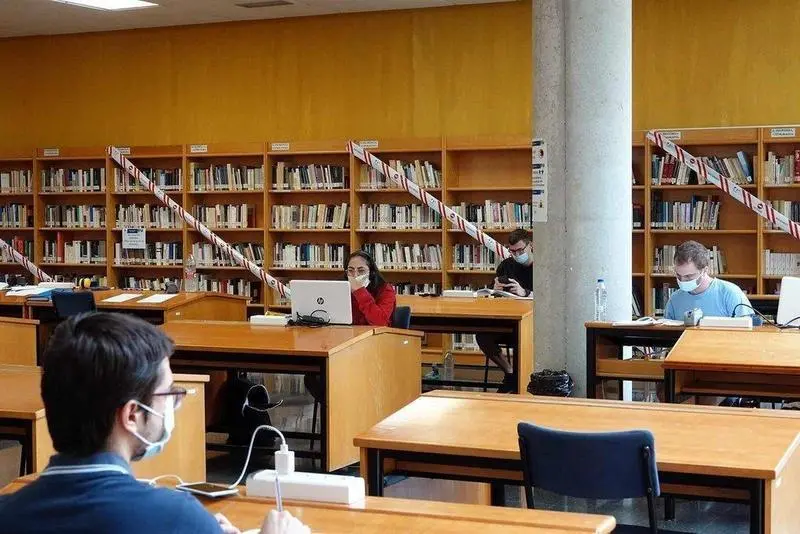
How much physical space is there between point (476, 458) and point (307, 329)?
342 centimetres

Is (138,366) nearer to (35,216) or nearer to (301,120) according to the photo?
(301,120)

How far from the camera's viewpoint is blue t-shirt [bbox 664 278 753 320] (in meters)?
7.16

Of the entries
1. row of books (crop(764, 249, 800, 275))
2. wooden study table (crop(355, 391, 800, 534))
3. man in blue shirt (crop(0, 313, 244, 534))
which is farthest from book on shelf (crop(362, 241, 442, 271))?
man in blue shirt (crop(0, 313, 244, 534))

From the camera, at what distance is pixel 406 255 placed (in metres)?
11.1

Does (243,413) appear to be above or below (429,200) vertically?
below

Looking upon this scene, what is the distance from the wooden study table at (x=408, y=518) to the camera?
2713mm

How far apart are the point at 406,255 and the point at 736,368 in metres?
6.02

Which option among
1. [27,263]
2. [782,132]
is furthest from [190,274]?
[782,132]

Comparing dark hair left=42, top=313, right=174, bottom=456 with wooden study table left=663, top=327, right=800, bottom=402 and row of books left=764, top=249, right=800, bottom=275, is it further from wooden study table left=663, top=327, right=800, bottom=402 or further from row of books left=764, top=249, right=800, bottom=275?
row of books left=764, top=249, right=800, bottom=275

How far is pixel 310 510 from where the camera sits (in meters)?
2.91

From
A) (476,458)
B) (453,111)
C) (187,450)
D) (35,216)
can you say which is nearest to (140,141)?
(35,216)

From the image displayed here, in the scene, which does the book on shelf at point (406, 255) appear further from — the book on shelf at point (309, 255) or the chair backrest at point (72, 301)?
the chair backrest at point (72, 301)

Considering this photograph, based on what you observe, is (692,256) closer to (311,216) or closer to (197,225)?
Answer: (311,216)

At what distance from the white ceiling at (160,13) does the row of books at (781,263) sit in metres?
3.54
